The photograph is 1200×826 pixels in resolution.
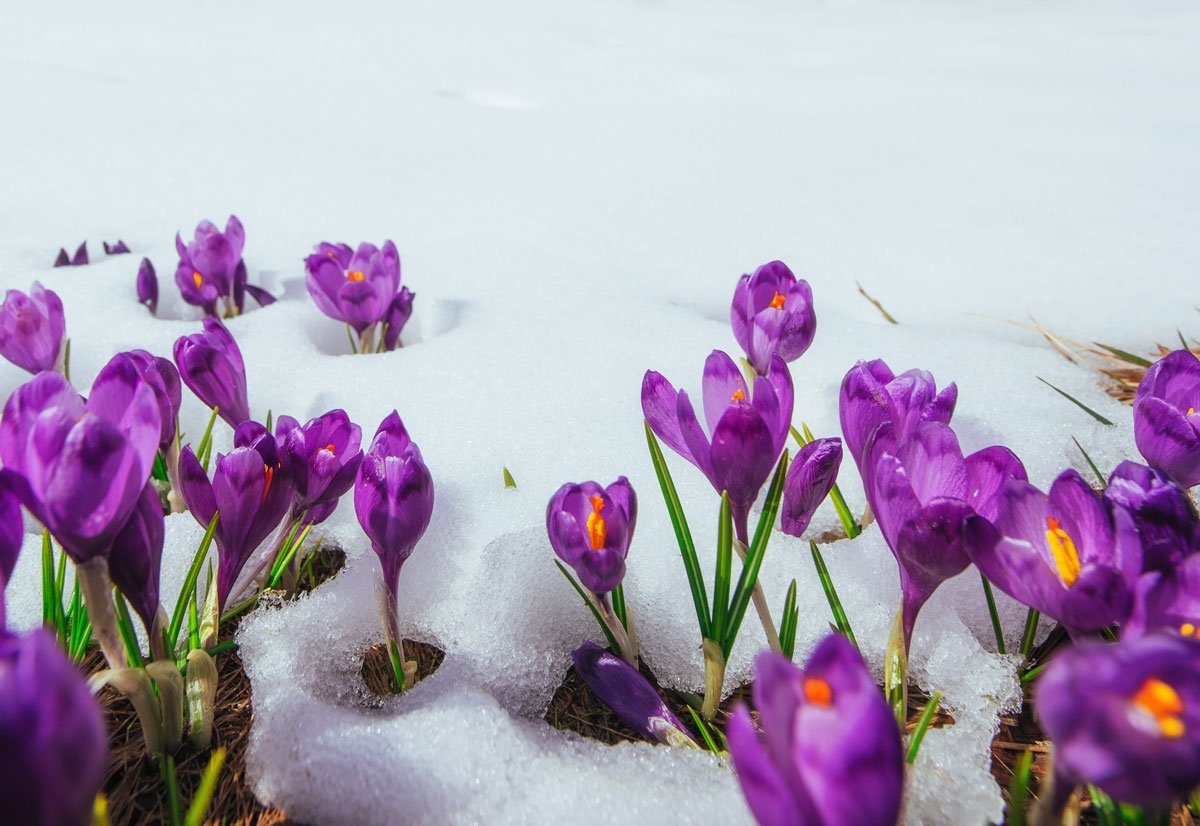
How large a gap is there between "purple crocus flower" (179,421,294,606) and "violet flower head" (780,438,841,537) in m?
0.62

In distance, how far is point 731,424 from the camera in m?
0.86

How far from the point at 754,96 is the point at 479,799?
11.5 feet

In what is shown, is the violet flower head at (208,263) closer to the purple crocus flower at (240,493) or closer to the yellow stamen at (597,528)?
the purple crocus flower at (240,493)

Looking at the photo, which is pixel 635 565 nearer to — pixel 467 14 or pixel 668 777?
pixel 668 777

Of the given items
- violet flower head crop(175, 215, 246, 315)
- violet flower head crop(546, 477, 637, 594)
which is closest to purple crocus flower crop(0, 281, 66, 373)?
violet flower head crop(175, 215, 246, 315)

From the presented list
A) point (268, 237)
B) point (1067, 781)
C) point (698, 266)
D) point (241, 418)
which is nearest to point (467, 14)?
point (268, 237)

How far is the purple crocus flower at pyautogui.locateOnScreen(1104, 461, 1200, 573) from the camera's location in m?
0.67

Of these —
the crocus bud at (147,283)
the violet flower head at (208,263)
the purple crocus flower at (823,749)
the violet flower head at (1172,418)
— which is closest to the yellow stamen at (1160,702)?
the purple crocus flower at (823,749)

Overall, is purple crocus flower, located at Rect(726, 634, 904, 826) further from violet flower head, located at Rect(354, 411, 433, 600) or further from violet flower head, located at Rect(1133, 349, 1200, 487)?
violet flower head, located at Rect(1133, 349, 1200, 487)

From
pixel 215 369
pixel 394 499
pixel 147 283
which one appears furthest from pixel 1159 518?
pixel 147 283

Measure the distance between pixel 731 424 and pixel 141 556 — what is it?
1.99 ft

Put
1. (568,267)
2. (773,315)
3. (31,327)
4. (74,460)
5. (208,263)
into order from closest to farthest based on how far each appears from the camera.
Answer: (74,460) → (773,315) → (31,327) → (208,263) → (568,267)

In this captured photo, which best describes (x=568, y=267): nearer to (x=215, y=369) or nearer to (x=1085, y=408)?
(x=215, y=369)

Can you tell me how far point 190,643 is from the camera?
904mm
